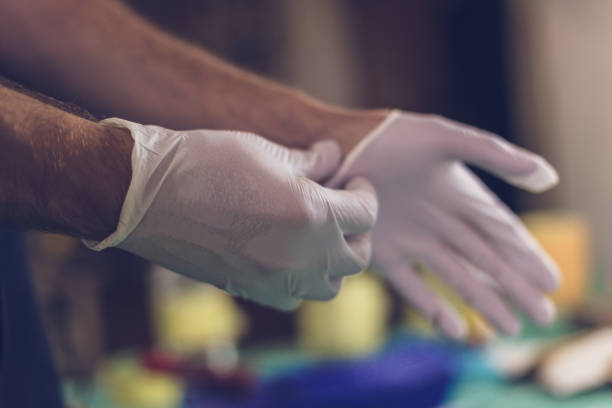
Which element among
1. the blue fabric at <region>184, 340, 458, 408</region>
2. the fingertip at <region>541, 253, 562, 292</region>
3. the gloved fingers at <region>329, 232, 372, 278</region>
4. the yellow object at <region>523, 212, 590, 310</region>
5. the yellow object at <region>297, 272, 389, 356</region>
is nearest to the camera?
the gloved fingers at <region>329, 232, 372, 278</region>

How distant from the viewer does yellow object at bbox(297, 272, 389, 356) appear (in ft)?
2.94

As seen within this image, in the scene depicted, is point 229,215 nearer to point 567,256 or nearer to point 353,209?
point 353,209

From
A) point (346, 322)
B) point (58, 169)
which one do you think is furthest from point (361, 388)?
point (58, 169)

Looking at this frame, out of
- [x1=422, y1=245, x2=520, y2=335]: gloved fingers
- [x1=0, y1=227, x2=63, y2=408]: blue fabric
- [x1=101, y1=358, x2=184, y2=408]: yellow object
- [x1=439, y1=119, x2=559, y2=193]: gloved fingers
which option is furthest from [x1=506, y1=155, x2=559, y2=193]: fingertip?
[x1=101, y1=358, x2=184, y2=408]: yellow object

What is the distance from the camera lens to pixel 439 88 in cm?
196

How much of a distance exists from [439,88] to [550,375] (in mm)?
1400

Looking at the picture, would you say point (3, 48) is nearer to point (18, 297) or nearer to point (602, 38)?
point (18, 297)

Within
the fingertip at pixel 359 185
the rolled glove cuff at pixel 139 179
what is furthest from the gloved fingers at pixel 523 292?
the rolled glove cuff at pixel 139 179

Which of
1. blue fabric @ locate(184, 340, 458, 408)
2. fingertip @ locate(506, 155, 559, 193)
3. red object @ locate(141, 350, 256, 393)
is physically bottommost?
red object @ locate(141, 350, 256, 393)

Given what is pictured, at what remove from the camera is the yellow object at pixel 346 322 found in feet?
2.94

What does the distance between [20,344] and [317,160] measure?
0.29m

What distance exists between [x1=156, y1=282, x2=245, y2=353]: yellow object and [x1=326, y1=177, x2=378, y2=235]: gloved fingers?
1.84 feet

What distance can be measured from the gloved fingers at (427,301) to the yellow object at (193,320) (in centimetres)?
44

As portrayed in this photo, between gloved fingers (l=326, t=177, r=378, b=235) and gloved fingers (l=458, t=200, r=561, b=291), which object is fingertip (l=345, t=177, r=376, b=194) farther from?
gloved fingers (l=458, t=200, r=561, b=291)
